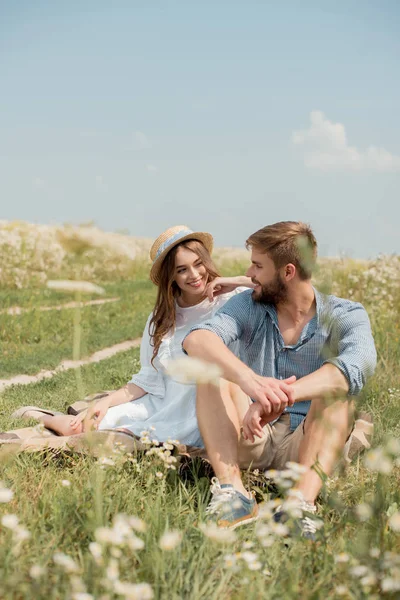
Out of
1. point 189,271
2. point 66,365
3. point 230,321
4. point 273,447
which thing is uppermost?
point 189,271

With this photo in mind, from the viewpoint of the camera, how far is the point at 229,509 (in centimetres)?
246

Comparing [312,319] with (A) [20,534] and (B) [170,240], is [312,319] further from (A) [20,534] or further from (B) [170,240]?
(A) [20,534]

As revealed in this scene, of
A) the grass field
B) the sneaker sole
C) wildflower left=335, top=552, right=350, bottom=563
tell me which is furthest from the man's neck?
wildflower left=335, top=552, right=350, bottom=563

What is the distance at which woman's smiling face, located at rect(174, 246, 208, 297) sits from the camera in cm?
359

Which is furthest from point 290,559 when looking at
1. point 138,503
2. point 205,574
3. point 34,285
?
point 34,285

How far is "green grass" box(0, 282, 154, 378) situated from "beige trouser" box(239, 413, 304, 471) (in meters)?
3.90

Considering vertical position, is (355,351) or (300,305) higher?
(300,305)

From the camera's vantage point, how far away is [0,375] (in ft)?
21.0

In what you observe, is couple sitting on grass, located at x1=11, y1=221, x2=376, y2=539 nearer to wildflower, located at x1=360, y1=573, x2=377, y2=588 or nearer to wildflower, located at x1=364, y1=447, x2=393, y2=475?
wildflower, located at x1=364, y1=447, x2=393, y2=475

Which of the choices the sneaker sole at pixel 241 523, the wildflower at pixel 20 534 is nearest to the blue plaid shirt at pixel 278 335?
the sneaker sole at pixel 241 523

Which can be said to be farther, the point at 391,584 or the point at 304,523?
the point at 304,523

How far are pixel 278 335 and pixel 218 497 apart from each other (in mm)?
905

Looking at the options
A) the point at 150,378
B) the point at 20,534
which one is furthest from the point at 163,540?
the point at 150,378

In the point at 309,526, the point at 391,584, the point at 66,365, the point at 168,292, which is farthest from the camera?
the point at 66,365
